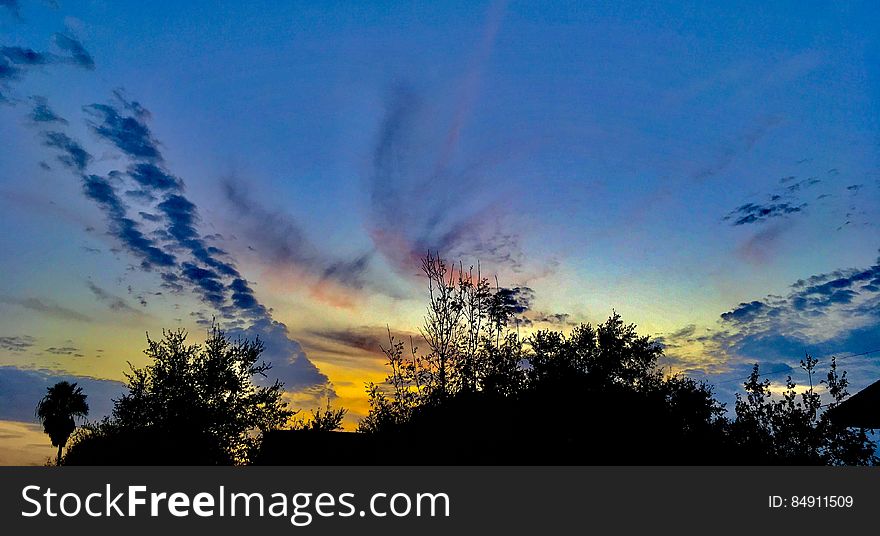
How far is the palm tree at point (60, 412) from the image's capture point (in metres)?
58.1

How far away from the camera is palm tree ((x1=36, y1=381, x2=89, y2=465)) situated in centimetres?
5806

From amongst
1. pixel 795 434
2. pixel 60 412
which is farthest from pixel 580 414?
pixel 60 412

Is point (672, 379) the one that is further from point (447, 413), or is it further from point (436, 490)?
point (436, 490)

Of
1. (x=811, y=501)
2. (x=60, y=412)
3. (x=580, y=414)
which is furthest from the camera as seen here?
(x=60, y=412)

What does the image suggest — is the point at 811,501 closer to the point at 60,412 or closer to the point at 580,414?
the point at 580,414

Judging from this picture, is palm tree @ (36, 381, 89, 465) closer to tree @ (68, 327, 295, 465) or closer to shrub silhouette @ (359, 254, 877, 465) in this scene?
tree @ (68, 327, 295, 465)

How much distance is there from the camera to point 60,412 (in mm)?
58406

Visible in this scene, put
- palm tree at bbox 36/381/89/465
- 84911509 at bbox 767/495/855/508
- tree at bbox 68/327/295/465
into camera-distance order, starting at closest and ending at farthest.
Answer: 84911509 at bbox 767/495/855/508 < tree at bbox 68/327/295/465 < palm tree at bbox 36/381/89/465

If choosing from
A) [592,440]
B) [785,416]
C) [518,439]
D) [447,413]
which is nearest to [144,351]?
[447,413]

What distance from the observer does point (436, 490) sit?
1108 cm

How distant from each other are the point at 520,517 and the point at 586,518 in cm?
134

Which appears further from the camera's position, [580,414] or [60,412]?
[60,412]

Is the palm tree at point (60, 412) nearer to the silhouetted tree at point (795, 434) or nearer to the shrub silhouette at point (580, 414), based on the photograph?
the shrub silhouette at point (580, 414)

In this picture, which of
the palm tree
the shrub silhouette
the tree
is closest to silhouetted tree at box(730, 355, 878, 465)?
the shrub silhouette
